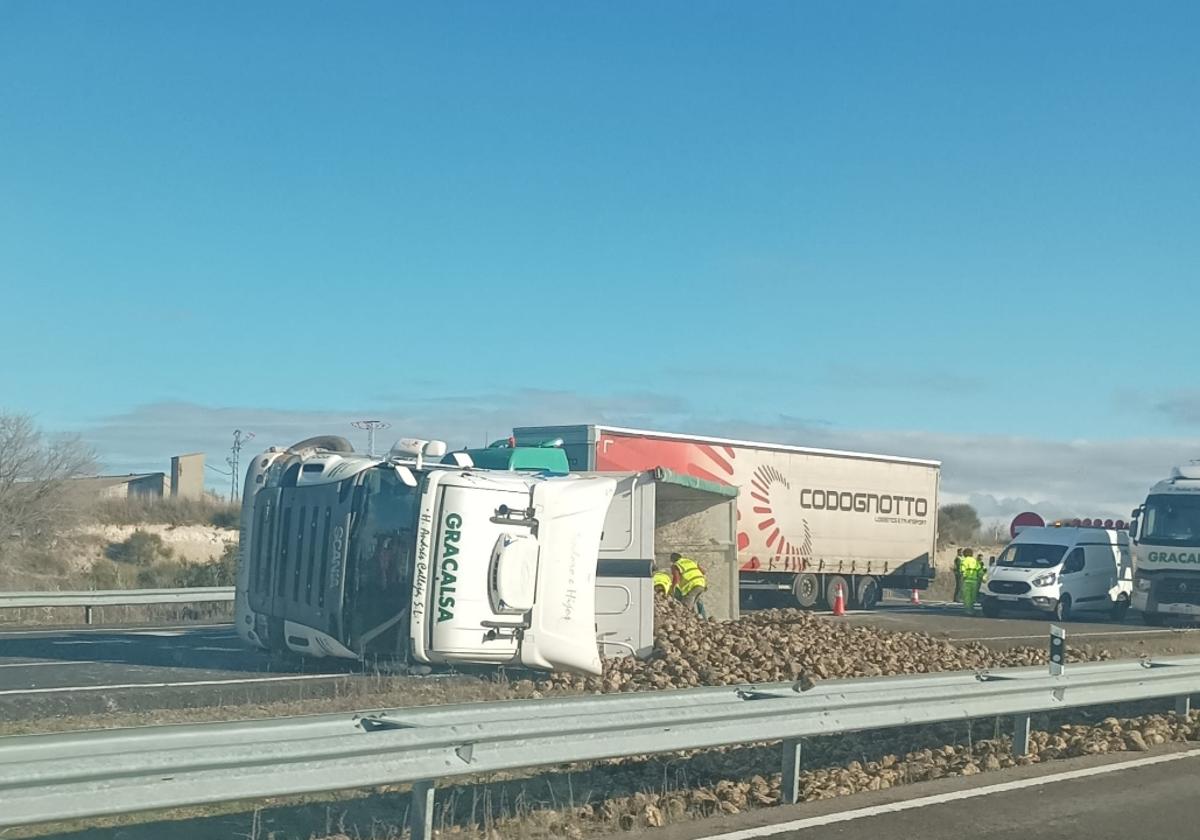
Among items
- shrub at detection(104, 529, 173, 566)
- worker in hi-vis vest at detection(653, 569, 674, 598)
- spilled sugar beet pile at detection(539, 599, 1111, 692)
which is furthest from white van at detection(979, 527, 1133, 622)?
shrub at detection(104, 529, 173, 566)

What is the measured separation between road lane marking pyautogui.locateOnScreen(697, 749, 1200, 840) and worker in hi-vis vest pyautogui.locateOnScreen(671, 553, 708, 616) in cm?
1018

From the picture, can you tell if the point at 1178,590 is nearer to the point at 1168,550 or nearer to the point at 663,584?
the point at 1168,550

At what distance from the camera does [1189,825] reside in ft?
26.2

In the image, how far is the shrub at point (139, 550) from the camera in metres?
46.9

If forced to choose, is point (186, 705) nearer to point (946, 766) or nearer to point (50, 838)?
point (50, 838)

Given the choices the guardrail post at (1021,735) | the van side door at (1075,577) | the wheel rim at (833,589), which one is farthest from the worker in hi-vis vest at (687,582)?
the van side door at (1075,577)

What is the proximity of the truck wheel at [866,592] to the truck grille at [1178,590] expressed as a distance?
23.7 feet

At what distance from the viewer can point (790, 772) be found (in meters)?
8.57

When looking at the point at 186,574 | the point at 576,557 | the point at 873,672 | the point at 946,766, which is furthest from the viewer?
the point at 186,574

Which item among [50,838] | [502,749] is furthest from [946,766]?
[50,838]

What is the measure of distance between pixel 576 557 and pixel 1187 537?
18535 millimetres

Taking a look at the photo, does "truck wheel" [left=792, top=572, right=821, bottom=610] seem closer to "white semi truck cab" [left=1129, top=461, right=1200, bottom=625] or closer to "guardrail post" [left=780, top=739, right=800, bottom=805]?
"white semi truck cab" [left=1129, top=461, right=1200, bottom=625]

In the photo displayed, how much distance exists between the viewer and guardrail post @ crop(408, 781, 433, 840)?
6.81 metres

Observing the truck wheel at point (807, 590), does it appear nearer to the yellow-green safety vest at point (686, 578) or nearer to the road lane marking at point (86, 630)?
the yellow-green safety vest at point (686, 578)
